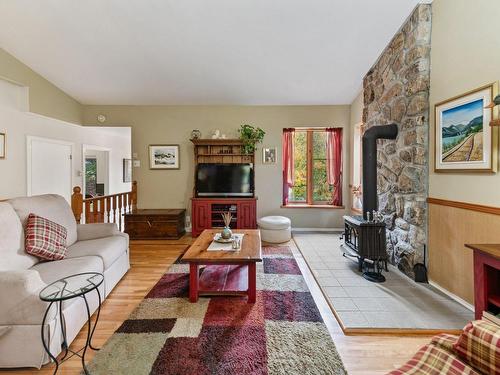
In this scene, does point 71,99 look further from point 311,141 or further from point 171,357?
A: point 171,357

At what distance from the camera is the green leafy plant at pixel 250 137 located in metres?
5.17

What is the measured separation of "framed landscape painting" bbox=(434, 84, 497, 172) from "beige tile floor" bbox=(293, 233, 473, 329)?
1322 millimetres

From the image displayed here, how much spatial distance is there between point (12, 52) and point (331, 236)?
19.6ft

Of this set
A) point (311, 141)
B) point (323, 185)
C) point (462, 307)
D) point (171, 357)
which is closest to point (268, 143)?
point (311, 141)

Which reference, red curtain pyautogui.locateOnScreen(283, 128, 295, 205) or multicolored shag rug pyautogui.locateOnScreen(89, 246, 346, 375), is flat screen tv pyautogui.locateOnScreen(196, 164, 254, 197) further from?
multicolored shag rug pyautogui.locateOnScreen(89, 246, 346, 375)

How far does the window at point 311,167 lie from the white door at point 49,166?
4.42 m

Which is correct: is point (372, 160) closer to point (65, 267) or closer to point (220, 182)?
point (220, 182)

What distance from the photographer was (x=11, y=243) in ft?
7.23

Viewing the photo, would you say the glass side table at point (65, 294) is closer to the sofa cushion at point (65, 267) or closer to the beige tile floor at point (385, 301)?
the sofa cushion at point (65, 267)

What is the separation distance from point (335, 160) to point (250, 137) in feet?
6.14

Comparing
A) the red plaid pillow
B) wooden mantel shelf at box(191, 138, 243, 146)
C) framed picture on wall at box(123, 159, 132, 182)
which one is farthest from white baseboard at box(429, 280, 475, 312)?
framed picture on wall at box(123, 159, 132, 182)

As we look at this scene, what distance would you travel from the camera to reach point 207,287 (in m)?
2.82

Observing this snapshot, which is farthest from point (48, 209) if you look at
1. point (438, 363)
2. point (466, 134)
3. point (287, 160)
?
point (466, 134)

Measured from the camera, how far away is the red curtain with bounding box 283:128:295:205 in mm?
5527
